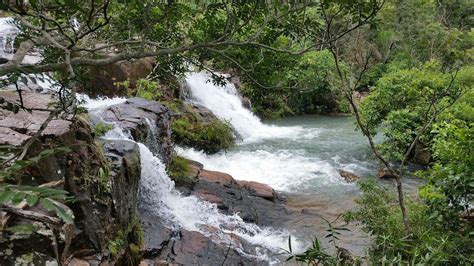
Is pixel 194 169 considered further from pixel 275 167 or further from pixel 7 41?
pixel 7 41

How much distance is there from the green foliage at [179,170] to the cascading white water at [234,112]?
16.0ft

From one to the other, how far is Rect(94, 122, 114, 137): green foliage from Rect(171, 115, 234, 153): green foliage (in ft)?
12.3

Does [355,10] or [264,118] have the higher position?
[355,10]

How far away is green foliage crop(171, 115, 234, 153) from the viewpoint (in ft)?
36.8

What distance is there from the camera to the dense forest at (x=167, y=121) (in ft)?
7.77

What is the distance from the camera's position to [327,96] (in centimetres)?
1967

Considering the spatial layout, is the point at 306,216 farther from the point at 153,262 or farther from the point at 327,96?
the point at 327,96

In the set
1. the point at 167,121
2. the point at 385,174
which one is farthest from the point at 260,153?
the point at 385,174

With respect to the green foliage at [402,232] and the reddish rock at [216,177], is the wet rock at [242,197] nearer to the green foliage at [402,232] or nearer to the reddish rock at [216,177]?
the reddish rock at [216,177]

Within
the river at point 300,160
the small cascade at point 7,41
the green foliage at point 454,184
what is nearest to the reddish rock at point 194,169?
the river at point 300,160

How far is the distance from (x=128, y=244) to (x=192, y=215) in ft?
6.84

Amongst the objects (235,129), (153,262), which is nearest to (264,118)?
(235,129)

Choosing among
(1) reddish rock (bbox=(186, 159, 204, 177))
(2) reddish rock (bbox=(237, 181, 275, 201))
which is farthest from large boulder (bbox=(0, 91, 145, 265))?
(2) reddish rock (bbox=(237, 181, 275, 201))

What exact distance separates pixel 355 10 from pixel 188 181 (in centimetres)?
615
